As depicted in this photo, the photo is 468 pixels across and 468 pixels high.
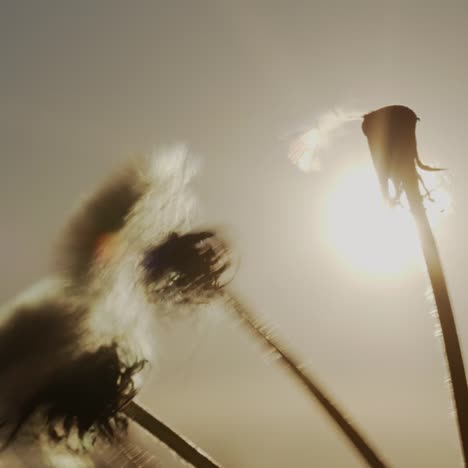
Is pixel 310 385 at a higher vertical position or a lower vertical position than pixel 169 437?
lower

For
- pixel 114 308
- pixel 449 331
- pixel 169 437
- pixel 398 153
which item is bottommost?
pixel 449 331

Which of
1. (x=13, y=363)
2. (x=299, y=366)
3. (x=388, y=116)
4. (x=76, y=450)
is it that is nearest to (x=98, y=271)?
(x=13, y=363)

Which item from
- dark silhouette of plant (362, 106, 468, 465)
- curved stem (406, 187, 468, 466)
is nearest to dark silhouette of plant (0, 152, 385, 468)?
curved stem (406, 187, 468, 466)

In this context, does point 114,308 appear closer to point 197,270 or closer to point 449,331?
point 197,270

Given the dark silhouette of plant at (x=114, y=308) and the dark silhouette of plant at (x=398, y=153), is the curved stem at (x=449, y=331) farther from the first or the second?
the dark silhouette of plant at (x=114, y=308)

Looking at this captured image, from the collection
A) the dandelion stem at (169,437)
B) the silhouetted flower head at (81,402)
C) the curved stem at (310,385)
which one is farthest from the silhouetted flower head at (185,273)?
the dandelion stem at (169,437)

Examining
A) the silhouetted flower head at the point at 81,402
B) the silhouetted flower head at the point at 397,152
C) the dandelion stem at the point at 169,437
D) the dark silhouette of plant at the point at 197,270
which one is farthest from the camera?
the dark silhouette of plant at the point at 197,270

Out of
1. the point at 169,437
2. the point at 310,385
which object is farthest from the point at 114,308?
the point at 310,385
